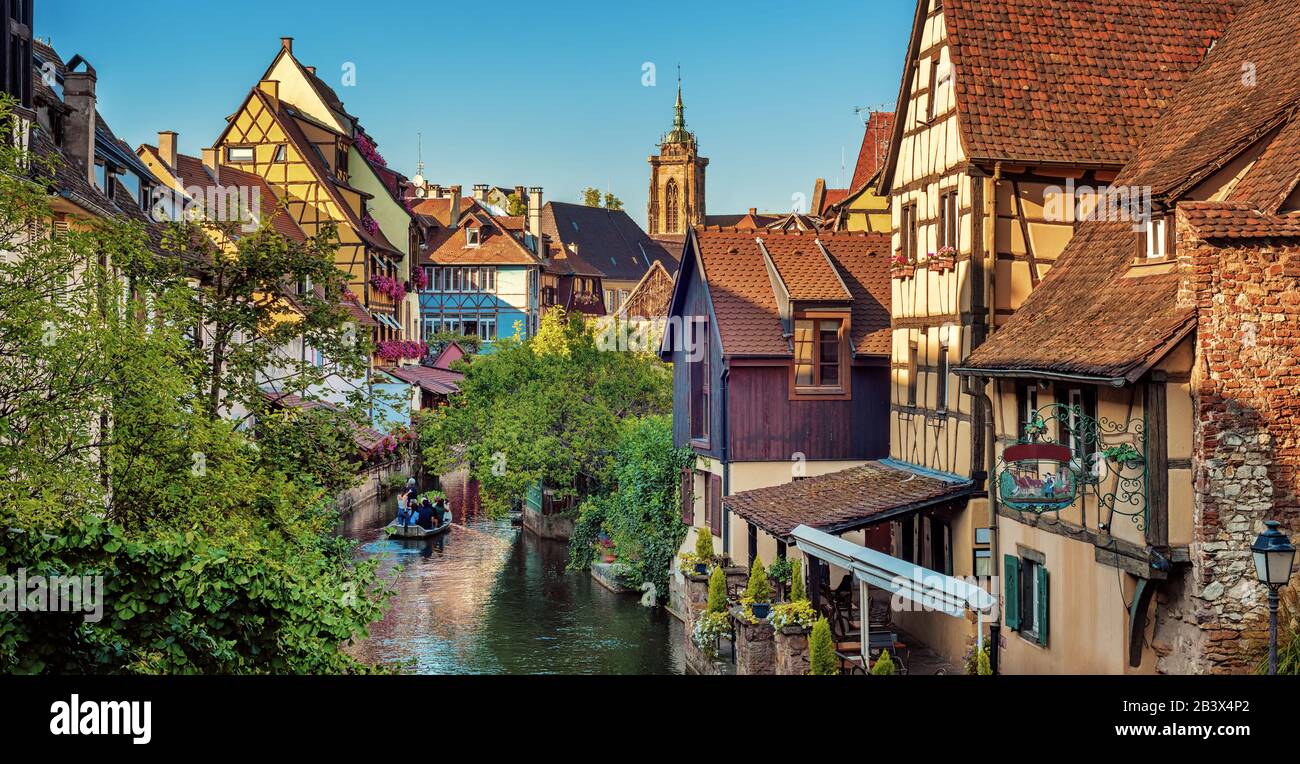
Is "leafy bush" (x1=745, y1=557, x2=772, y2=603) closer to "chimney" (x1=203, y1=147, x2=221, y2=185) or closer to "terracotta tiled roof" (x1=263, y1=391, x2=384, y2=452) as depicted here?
"terracotta tiled roof" (x1=263, y1=391, x2=384, y2=452)

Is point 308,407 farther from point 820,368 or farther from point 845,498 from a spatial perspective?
point 845,498

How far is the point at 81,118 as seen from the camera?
21.5 metres

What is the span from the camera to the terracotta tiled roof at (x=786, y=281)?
A: 2714 centimetres

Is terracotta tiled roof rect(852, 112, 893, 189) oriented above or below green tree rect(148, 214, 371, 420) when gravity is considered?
above

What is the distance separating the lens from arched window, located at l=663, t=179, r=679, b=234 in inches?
5497

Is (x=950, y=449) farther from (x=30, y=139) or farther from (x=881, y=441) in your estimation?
(x=30, y=139)

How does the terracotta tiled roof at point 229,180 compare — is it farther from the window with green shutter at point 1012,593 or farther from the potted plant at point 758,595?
the window with green shutter at point 1012,593

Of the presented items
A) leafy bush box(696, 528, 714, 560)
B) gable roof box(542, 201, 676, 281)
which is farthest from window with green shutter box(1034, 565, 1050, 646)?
gable roof box(542, 201, 676, 281)

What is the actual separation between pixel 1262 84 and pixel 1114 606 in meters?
6.17

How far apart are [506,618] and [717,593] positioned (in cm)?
726

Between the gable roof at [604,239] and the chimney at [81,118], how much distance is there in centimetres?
8232

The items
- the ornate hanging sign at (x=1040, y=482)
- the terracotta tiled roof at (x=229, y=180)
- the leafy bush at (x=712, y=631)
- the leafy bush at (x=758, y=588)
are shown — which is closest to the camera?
the ornate hanging sign at (x=1040, y=482)

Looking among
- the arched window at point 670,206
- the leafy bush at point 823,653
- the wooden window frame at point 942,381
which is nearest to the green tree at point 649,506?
the wooden window frame at point 942,381

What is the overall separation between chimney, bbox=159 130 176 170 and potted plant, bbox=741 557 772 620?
27066 millimetres
